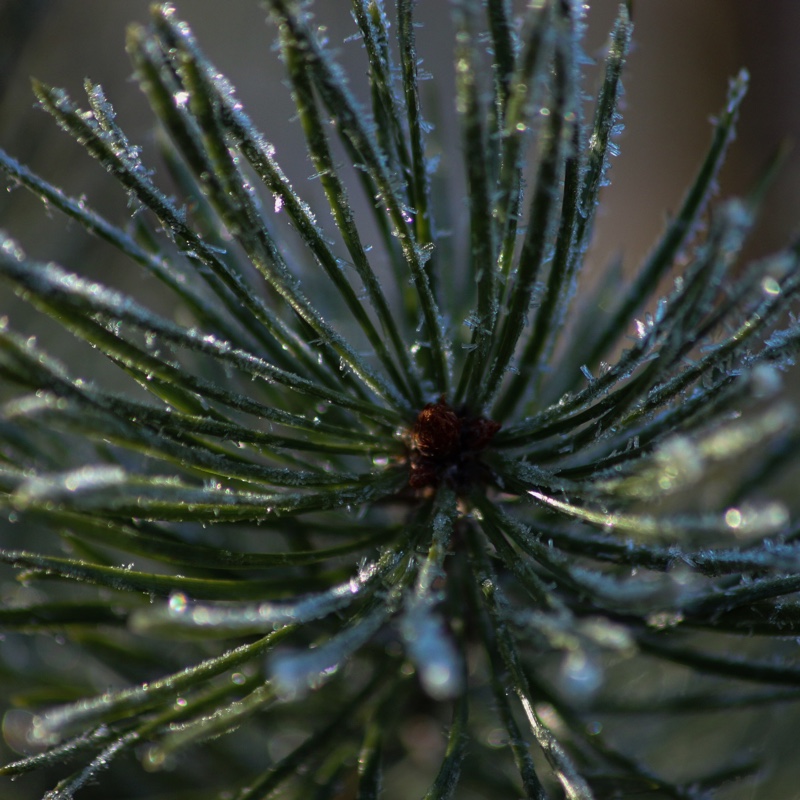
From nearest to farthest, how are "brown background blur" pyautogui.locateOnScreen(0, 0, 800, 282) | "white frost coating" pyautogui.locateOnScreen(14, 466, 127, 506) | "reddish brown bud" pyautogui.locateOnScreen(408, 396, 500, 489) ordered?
1. "white frost coating" pyautogui.locateOnScreen(14, 466, 127, 506)
2. "reddish brown bud" pyautogui.locateOnScreen(408, 396, 500, 489)
3. "brown background blur" pyautogui.locateOnScreen(0, 0, 800, 282)

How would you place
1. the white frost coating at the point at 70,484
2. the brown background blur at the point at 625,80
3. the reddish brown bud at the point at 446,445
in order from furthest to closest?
the brown background blur at the point at 625,80 < the reddish brown bud at the point at 446,445 < the white frost coating at the point at 70,484

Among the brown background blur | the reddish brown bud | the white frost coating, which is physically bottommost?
the white frost coating

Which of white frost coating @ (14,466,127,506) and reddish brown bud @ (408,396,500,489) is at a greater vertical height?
reddish brown bud @ (408,396,500,489)

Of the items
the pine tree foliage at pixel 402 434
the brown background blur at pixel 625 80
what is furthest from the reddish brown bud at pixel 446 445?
the brown background blur at pixel 625 80

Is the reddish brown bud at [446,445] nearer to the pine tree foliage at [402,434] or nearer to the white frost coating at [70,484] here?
the pine tree foliage at [402,434]

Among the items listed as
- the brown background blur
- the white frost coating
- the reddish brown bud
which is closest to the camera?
the white frost coating

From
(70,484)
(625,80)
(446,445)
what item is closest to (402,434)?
(446,445)

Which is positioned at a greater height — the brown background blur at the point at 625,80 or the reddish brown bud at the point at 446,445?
the brown background blur at the point at 625,80

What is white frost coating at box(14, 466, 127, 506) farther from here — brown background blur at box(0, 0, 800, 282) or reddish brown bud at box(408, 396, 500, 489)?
brown background blur at box(0, 0, 800, 282)

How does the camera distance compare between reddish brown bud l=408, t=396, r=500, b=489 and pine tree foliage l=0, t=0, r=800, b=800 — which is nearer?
pine tree foliage l=0, t=0, r=800, b=800

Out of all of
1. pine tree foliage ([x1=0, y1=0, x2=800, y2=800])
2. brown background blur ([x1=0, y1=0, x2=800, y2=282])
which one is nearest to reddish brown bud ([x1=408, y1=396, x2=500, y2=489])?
pine tree foliage ([x1=0, y1=0, x2=800, y2=800])
